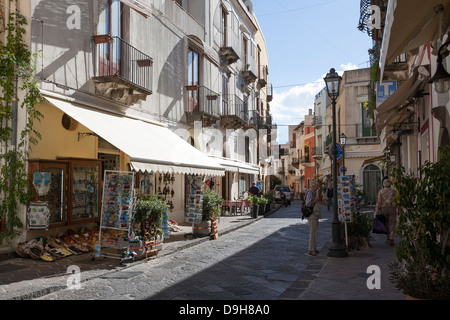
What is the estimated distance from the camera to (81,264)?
788 cm

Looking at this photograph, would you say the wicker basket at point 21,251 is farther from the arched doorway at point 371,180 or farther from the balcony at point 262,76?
the balcony at point 262,76

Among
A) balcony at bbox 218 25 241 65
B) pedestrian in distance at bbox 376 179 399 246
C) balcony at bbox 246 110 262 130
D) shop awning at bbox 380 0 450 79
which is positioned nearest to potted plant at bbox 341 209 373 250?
pedestrian in distance at bbox 376 179 399 246

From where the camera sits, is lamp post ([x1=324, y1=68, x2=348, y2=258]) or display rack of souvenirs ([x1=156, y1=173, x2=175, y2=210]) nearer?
lamp post ([x1=324, y1=68, x2=348, y2=258])

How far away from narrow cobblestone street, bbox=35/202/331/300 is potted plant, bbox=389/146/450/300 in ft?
7.01

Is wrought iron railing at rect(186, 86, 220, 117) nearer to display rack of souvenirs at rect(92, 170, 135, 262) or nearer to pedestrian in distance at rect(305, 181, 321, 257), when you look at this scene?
display rack of souvenirs at rect(92, 170, 135, 262)

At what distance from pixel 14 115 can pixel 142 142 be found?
9.71ft

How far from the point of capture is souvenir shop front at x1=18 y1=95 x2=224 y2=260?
28.2 feet

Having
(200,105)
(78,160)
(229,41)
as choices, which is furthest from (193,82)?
(78,160)

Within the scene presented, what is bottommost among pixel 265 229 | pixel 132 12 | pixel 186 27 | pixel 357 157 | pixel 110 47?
pixel 265 229

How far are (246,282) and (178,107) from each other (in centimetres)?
1031
